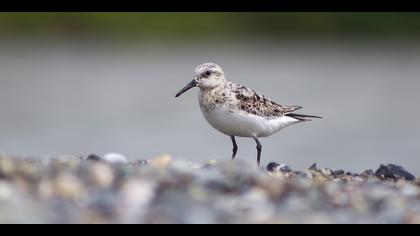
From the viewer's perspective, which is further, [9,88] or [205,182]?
[9,88]

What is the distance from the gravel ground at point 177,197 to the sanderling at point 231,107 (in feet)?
5.82

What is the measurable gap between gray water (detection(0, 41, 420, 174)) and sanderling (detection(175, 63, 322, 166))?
7543 mm

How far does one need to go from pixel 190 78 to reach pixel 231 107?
15.6 meters

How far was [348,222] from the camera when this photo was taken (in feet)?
19.6

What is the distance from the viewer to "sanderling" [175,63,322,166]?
906 cm

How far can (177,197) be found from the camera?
6.08 meters

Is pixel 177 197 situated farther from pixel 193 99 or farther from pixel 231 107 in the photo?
pixel 193 99

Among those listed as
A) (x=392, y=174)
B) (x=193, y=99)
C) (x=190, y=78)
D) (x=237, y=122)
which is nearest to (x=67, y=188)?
(x=237, y=122)

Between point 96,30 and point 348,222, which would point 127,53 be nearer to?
point 96,30

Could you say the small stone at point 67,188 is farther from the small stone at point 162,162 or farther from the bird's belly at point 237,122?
the bird's belly at point 237,122

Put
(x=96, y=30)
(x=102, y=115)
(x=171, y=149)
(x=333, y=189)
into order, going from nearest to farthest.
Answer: (x=333, y=189) < (x=171, y=149) < (x=102, y=115) < (x=96, y=30)

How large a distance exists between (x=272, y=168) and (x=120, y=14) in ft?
69.4

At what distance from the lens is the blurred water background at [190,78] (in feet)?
65.3
